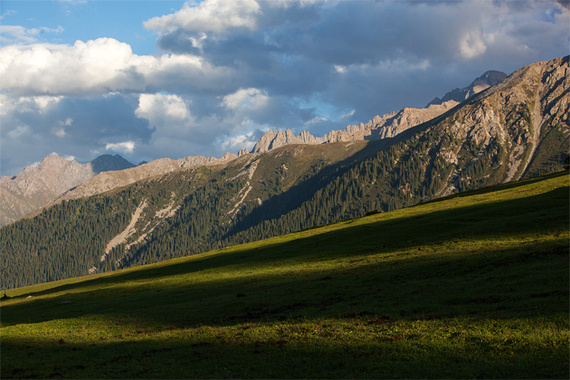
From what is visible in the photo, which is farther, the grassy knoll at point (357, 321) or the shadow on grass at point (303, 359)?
the grassy knoll at point (357, 321)

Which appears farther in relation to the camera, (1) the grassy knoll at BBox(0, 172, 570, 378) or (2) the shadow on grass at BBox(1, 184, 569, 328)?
(2) the shadow on grass at BBox(1, 184, 569, 328)

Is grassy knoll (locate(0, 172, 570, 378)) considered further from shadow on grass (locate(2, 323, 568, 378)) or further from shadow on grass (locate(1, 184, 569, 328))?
shadow on grass (locate(1, 184, 569, 328))

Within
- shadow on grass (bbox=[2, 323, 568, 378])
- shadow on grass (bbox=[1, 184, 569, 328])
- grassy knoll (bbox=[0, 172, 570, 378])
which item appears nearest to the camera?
shadow on grass (bbox=[2, 323, 568, 378])

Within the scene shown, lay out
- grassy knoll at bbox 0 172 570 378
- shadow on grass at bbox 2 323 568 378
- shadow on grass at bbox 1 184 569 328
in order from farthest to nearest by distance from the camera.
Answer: shadow on grass at bbox 1 184 569 328 → grassy knoll at bbox 0 172 570 378 → shadow on grass at bbox 2 323 568 378

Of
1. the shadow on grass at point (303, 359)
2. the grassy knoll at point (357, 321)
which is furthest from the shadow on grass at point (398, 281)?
the shadow on grass at point (303, 359)

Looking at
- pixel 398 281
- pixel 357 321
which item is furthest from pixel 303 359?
pixel 398 281

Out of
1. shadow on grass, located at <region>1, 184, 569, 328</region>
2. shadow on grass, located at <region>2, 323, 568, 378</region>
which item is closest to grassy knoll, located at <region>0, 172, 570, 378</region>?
shadow on grass, located at <region>2, 323, 568, 378</region>

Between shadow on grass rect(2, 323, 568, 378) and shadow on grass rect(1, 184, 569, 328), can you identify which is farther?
shadow on grass rect(1, 184, 569, 328)

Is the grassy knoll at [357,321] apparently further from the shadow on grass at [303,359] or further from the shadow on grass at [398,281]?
the shadow on grass at [398,281]

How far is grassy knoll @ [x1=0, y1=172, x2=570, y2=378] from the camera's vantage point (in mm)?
21156

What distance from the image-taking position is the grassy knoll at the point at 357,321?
2116 cm

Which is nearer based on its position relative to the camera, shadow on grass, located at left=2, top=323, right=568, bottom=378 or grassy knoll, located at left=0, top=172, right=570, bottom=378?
shadow on grass, located at left=2, top=323, right=568, bottom=378

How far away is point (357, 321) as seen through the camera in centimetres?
2928

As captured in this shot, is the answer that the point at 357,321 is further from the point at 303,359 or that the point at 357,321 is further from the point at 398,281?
the point at 398,281
